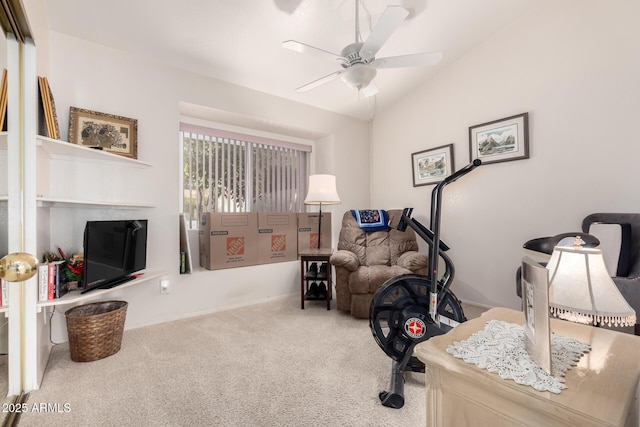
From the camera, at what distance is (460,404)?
73 cm

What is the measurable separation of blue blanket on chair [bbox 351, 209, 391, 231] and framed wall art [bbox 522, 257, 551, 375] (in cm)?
269

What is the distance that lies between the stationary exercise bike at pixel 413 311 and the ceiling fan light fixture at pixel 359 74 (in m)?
0.92

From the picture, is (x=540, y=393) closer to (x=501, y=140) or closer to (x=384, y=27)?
(x=384, y=27)

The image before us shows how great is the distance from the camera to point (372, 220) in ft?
11.4

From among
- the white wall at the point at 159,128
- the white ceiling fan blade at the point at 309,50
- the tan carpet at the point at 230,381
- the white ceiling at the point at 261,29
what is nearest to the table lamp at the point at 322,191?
the white wall at the point at 159,128

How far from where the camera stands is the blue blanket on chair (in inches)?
136

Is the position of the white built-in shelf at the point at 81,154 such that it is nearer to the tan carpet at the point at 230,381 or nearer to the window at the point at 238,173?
the window at the point at 238,173

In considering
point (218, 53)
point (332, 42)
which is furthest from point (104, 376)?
point (332, 42)

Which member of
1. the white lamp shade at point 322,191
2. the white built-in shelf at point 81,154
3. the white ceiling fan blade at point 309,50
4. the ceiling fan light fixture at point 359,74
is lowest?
the white lamp shade at point 322,191

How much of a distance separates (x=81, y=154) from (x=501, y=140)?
389 centimetres

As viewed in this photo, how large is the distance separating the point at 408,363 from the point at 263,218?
7.30ft

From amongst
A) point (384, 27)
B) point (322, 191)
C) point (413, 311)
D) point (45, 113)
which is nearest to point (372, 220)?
point (322, 191)

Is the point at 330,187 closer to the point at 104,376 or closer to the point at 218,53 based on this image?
the point at 218,53

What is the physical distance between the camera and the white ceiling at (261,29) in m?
2.22
